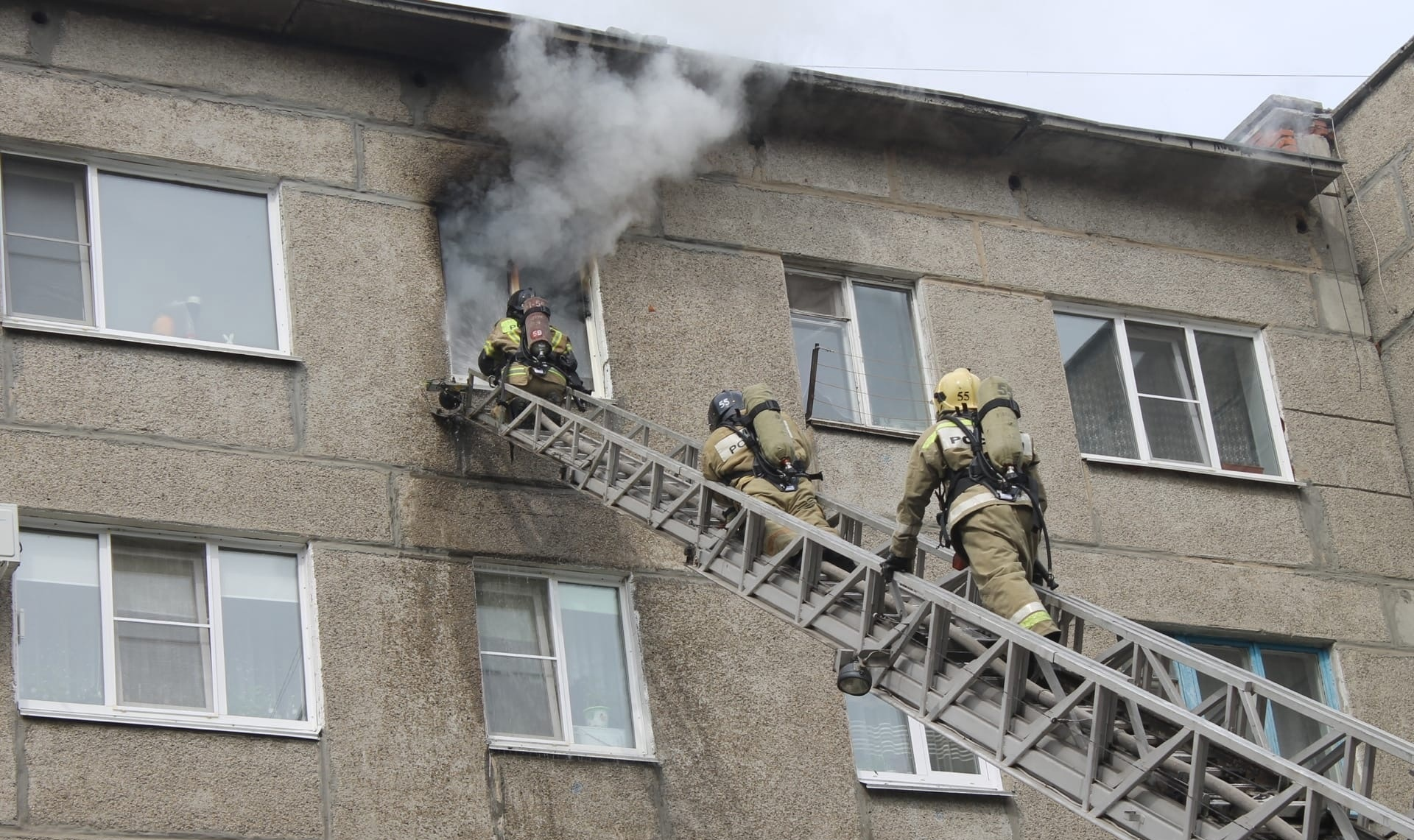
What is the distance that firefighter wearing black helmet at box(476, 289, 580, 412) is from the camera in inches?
464

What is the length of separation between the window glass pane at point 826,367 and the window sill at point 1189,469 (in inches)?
67.6

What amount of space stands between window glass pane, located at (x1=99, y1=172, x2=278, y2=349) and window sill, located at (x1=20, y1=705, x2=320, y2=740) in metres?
2.50

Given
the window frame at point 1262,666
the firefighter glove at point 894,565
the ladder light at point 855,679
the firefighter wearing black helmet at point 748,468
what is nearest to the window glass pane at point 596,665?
the firefighter wearing black helmet at point 748,468

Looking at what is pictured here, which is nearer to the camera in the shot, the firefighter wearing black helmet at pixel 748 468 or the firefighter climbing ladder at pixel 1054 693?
the firefighter climbing ladder at pixel 1054 693

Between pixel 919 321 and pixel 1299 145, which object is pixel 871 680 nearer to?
pixel 919 321

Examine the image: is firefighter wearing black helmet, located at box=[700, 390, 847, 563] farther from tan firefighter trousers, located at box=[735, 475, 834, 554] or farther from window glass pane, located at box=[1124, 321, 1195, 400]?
window glass pane, located at box=[1124, 321, 1195, 400]

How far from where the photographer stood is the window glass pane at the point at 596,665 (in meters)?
11.5

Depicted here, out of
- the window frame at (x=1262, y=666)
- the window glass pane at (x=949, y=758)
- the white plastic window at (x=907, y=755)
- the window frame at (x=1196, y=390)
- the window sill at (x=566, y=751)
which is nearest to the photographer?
the window sill at (x=566, y=751)

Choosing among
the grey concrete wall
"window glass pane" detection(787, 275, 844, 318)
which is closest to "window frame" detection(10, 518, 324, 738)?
"window glass pane" detection(787, 275, 844, 318)

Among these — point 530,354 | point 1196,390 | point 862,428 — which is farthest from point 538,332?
point 1196,390

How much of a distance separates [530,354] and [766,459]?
1903 millimetres

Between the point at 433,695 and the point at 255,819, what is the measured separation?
1292 mm

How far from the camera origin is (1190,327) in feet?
49.3

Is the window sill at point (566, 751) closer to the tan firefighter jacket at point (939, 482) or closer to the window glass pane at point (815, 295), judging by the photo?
the tan firefighter jacket at point (939, 482)
